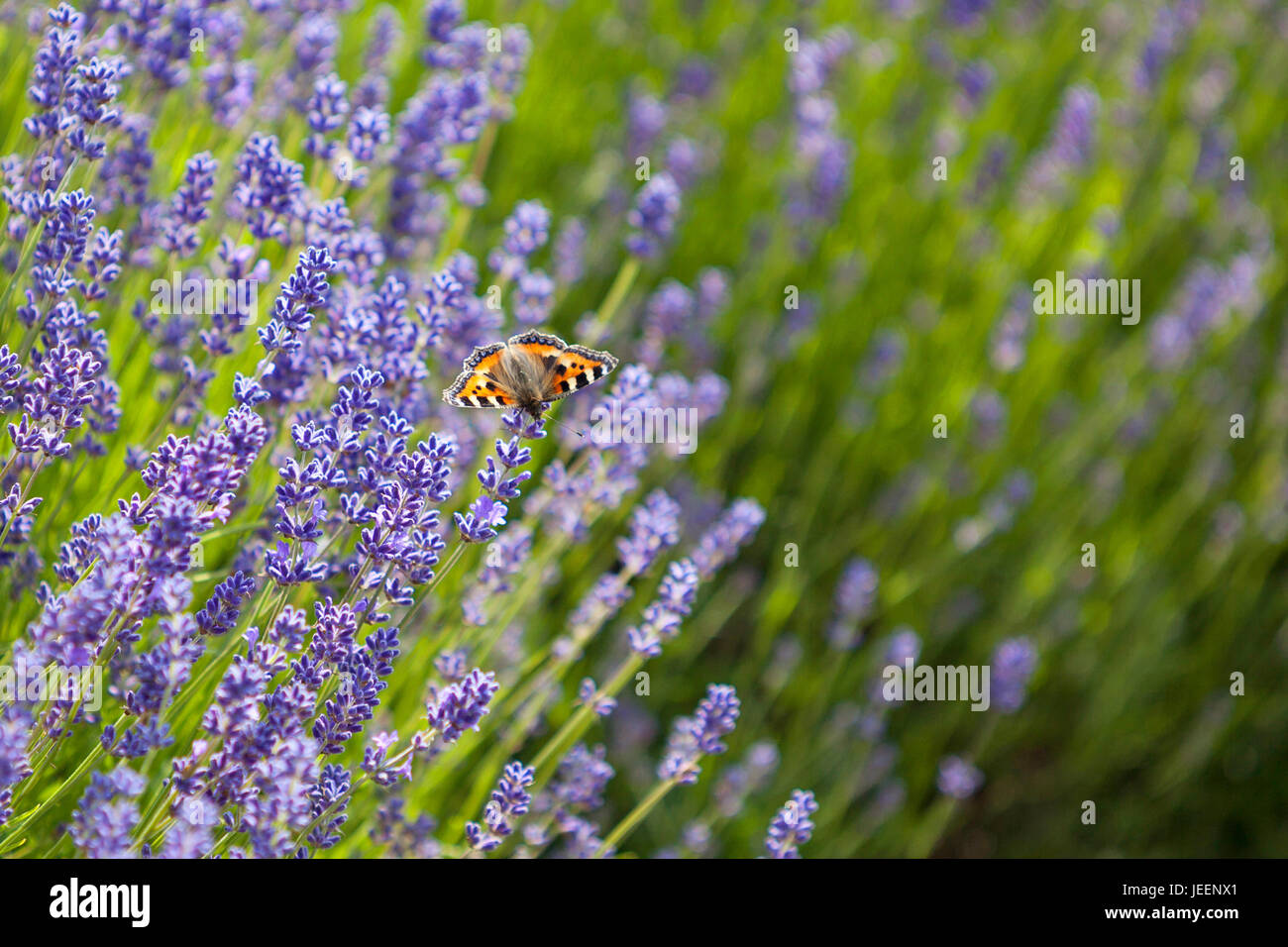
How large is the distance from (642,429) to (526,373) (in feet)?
1.31

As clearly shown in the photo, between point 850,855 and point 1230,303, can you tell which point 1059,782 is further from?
point 1230,303

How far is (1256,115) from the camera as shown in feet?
18.7

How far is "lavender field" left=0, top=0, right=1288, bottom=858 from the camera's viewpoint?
169cm

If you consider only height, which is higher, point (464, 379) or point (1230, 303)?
point (1230, 303)

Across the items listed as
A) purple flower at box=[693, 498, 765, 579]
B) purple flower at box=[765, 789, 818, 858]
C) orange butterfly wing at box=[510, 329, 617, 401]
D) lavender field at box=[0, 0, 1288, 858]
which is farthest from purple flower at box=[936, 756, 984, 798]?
orange butterfly wing at box=[510, 329, 617, 401]

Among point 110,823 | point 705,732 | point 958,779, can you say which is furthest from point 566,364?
point 958,779

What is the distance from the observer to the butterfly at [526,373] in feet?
6.93

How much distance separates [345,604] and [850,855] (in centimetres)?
219

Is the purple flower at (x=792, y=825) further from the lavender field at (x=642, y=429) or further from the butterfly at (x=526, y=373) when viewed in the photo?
the butterfly at (x=526, y=373)

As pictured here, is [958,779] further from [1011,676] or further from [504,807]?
[504,807]

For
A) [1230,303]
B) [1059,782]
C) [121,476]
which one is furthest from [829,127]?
[121,476]

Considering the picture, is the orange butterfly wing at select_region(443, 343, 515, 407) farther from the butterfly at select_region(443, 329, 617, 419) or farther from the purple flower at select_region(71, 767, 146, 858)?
the purple flower at select_region(71, 767, 146, 858)
